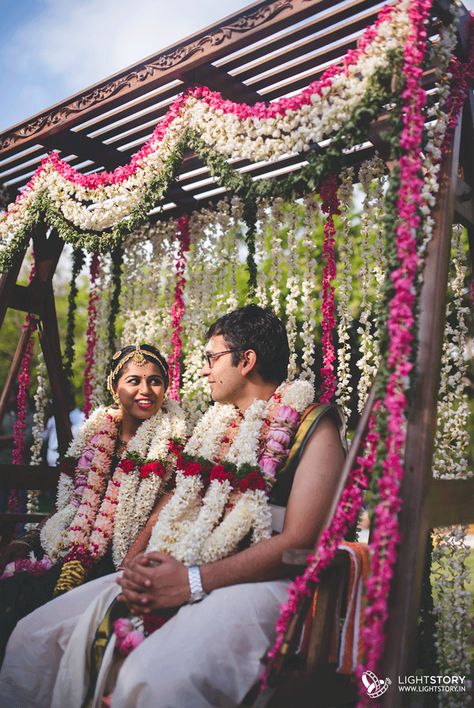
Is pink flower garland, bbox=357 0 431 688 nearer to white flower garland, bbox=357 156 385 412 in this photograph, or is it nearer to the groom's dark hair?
the groom's dark hair

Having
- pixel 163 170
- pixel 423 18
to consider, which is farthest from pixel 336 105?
pixel 163 170

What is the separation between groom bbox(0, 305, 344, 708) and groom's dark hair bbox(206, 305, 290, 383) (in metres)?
0.50

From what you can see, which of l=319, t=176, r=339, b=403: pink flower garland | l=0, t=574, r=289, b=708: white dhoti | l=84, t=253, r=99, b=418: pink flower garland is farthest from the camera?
l=84, t=253, r=99, b=418: pink flower garland

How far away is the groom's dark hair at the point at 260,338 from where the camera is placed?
345 cm

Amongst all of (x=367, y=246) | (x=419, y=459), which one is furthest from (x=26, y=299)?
(x=419, y=459)

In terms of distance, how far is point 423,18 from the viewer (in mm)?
2760

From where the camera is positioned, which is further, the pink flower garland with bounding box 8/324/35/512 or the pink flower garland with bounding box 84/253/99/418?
the pink flower garland with bounding box 84/253/99/418

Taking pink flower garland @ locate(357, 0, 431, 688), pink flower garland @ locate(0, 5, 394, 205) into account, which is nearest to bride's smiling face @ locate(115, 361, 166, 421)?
pink flower garland @ locate(0, 5, 394, 205)

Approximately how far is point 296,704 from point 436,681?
158 centimetres

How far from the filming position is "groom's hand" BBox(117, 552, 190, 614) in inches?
103

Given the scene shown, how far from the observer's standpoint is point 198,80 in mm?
3824

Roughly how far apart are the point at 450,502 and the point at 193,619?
1.30 m

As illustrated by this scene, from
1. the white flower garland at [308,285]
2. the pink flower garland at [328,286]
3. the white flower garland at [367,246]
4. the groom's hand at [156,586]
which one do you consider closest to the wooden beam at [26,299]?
the white flower garland at [308,285]

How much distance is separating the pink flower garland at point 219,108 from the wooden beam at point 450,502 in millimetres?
2016
